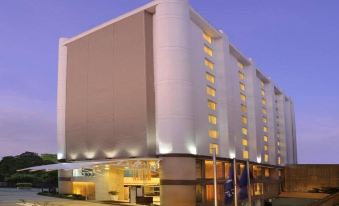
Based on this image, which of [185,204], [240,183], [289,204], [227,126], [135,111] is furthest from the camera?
[289,204]

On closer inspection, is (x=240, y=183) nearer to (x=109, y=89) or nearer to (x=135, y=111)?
(x=135, y=111)

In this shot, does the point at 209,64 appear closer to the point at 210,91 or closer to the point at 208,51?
the point at 208,51

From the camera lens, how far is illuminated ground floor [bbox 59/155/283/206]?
5309 cm

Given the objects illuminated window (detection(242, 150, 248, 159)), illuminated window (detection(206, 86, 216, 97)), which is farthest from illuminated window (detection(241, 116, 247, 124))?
illuminated window (detection(206, 86, 216, 97))

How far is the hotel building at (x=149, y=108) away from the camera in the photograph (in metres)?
54.8

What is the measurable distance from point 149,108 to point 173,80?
466 cm

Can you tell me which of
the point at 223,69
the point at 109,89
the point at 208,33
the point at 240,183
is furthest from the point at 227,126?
the point at 240,183

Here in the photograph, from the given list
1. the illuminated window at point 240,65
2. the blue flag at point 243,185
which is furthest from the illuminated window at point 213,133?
the blue flag at point 243,185

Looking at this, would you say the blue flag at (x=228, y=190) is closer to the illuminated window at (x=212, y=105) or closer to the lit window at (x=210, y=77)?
the illuminated window at (x=212, y=105)

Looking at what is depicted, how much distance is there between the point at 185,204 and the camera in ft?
174

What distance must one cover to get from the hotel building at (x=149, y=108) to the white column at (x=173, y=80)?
0.41ft

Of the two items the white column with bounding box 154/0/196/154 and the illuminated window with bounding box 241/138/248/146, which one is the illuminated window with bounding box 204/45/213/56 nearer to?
the white column with bounding box 154/0/196/154

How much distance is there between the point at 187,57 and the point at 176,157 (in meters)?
12.8

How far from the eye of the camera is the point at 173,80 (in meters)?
55.2
